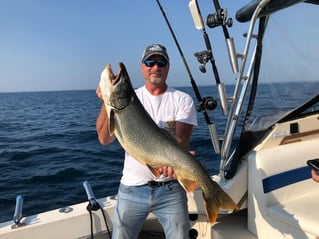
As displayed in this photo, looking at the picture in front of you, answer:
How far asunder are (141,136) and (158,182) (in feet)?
2.23

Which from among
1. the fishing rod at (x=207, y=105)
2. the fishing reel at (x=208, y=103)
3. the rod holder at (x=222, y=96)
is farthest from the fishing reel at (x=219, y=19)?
the fishing reel at (x=208, y=103)

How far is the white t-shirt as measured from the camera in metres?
3.10

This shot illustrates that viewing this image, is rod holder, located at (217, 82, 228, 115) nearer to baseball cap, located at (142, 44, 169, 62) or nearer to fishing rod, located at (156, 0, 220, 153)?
fishing rod, located at (156, 0, 220, 153)

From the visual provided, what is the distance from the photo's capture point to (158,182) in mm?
3096

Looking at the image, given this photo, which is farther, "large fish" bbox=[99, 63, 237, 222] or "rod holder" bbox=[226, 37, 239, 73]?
"rod holder" bbox=[226, 37, 239, 73]

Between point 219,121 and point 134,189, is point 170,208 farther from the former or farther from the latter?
point 219,121

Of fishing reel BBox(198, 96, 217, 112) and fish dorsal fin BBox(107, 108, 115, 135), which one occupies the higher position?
fish dorsal fin BBox(107, 108, 115, 135)

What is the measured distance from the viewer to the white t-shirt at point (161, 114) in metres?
3.10

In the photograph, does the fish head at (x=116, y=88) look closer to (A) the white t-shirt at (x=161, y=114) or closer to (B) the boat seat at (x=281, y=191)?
(A) the white t-shirt at (x=161, y=114)

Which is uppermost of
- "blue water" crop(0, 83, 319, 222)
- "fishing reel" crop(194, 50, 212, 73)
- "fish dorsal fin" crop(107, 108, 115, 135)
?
"fishing reel" crop(194, 50, 212, 73)

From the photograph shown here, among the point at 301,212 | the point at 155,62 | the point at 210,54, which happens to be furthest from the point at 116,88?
the point at 301,212

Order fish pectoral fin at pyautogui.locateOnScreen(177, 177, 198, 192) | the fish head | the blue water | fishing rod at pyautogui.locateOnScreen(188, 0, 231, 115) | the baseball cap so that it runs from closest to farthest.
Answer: the fish head < fish pectoral fin at pyautogui.locateOnScreen(177, 177, 198, 192) < the baseball cap < fishing rod at pyautogui.locateOnScreen(188, 0, 231, 115) < the blue water

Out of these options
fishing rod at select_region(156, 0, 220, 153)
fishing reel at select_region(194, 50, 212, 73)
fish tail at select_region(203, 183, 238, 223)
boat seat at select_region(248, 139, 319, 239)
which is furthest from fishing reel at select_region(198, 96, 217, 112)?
fish tail at select_region(203, 183, 238, 223)

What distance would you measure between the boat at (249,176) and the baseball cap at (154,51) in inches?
25.8
